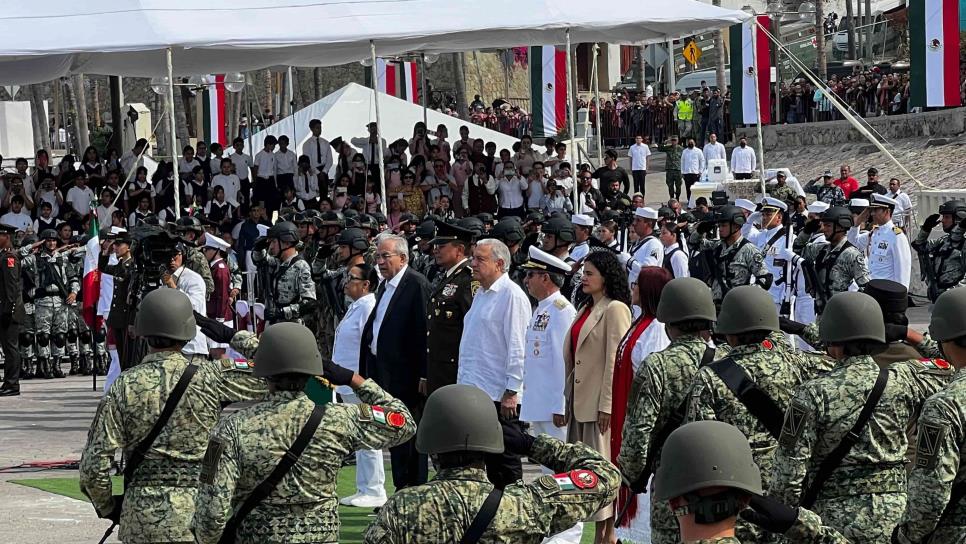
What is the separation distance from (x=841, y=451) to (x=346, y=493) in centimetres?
571

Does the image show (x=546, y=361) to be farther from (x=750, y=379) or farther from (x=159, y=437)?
(x=159, y=437)

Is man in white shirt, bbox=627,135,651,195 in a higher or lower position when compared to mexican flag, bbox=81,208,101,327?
higher

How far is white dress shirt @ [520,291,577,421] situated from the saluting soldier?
25.8 inches

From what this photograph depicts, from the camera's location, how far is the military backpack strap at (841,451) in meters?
5.62

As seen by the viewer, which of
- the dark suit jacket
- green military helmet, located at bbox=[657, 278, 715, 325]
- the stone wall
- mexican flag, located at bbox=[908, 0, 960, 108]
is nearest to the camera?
green military helmet, located at bbox=[657, 278, 715, 325]

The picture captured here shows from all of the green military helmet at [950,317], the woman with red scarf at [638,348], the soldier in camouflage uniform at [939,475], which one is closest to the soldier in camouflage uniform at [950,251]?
the woman with red scarf at [638,348]

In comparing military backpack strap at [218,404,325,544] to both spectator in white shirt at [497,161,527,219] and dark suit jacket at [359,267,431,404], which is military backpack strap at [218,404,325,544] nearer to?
dark suit jacket at [359,267,431,404]

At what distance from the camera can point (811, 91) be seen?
4256cm

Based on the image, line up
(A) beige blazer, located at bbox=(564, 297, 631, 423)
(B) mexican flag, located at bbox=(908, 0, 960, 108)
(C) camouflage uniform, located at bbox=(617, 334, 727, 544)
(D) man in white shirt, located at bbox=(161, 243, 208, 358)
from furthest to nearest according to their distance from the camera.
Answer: (B) mexican flag, located at bbox=(908, 0, 960, 108), (D) man in white shirt, located at bbox=(161, 243, 208, 358), (A) beige blazer, located at bbox=(564, 297, 631, 423), (C) camouflage uniform, located at bbox=(617, 334, 727, 544)

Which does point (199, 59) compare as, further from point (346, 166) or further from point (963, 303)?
point (963, 303)

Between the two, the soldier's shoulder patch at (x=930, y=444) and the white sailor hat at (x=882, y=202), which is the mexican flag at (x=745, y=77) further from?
the soldier's shoulder patch at (x=930, y=444)

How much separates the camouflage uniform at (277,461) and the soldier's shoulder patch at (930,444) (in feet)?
5.57

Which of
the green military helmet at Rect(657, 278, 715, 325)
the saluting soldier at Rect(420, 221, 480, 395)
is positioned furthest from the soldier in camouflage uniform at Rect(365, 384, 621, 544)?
the saluting soldier at Rect(420, 221, 480, 395)

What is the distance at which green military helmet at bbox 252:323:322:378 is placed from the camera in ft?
17.8
